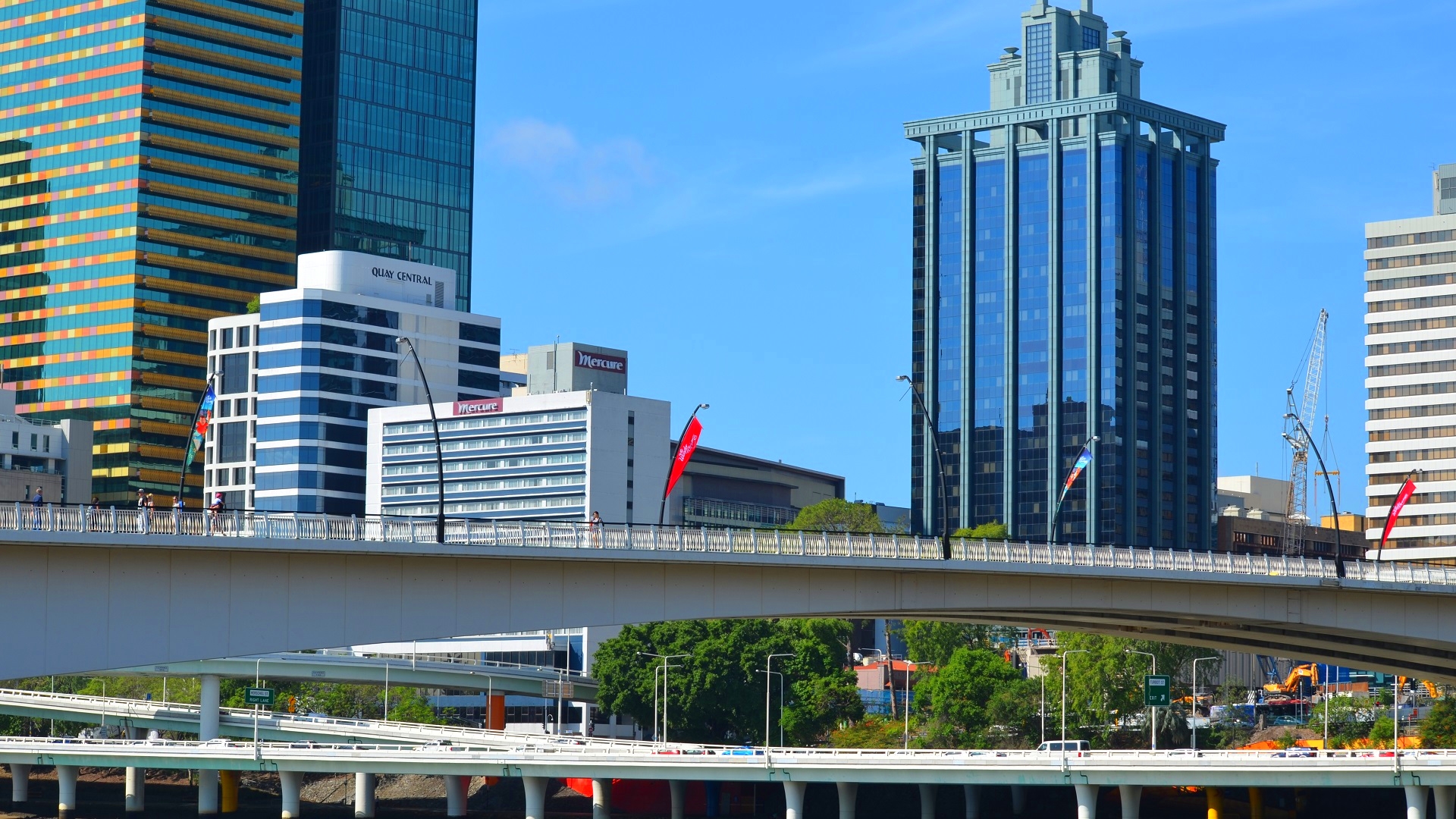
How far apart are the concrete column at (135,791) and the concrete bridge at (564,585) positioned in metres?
63.2

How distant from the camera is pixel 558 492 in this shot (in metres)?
192

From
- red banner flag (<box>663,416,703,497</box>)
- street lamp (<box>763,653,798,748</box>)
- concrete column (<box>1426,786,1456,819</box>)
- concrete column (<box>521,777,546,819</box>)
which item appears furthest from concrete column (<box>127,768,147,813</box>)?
concrete column (<box>1426,786,1456,819</box>)

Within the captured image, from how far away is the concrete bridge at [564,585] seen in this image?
196ft

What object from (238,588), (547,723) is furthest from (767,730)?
(238,588)

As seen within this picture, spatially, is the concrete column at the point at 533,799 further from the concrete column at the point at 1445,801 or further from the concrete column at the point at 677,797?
the concrete column at the point at 1445,801

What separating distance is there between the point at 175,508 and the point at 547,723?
97.0m

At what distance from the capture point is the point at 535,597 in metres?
70.2

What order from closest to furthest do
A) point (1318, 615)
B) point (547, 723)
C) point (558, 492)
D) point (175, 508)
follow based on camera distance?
1. point (175, 508)
2. point (1318, 615)
3. point (547, 723)
4. point (558, 492)

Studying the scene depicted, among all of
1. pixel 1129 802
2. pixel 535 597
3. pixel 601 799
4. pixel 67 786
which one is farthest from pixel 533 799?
pixel 535 597

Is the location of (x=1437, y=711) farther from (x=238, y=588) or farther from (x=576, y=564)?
(x=238, y=588)

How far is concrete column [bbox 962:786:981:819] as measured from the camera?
360 ft

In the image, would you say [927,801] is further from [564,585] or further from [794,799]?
[564,585]

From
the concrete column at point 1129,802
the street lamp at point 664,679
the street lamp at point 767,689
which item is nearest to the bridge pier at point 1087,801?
the concrete column at point 1129,802

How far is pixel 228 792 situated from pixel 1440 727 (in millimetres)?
77214
